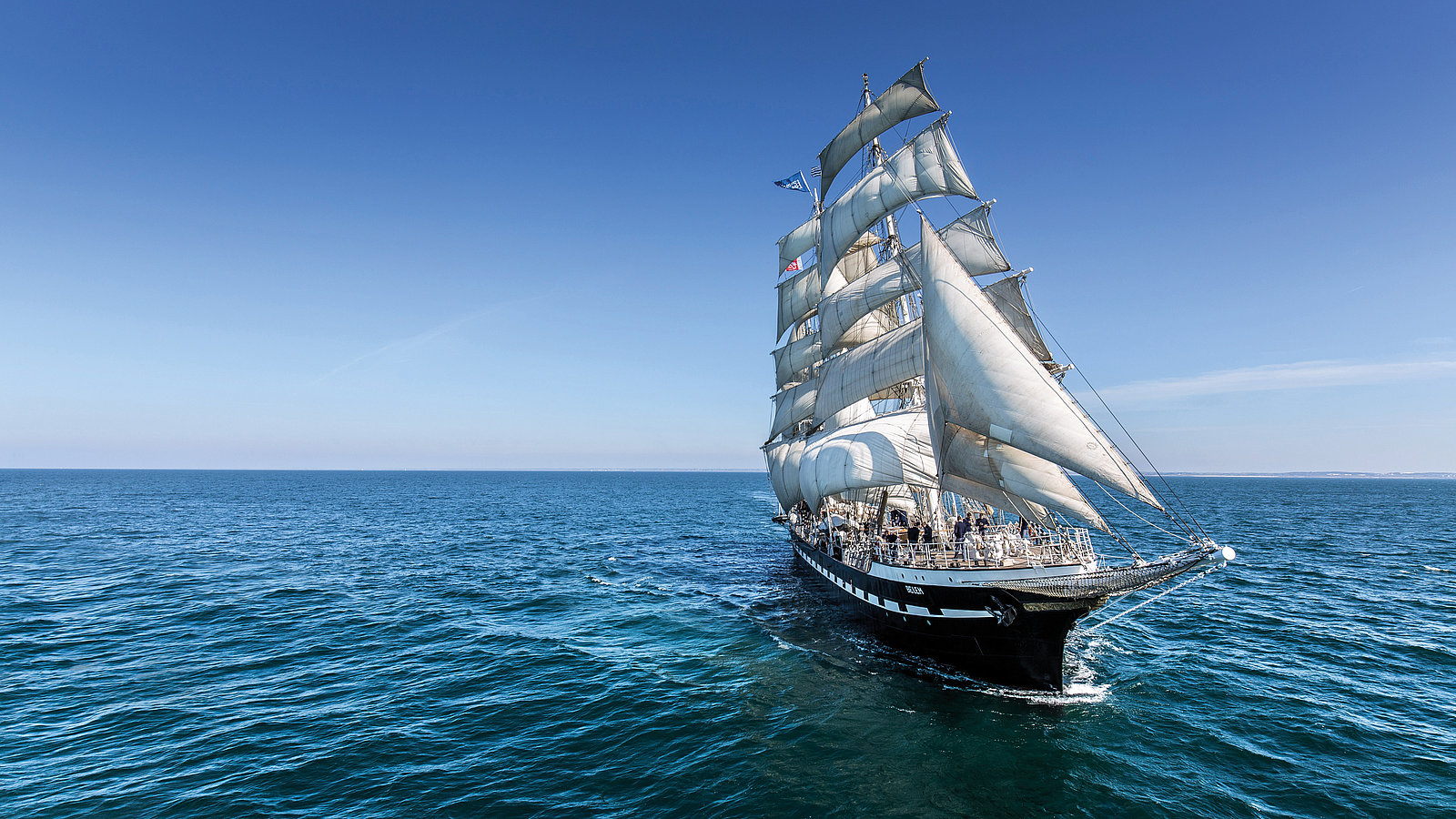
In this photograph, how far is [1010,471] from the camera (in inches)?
932

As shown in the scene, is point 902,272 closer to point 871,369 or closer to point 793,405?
point 871,369

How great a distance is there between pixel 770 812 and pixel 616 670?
10.3 meters

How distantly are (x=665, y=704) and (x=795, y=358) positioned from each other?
40563mm

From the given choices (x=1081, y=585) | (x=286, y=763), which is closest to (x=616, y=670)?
(x=286, y=763)

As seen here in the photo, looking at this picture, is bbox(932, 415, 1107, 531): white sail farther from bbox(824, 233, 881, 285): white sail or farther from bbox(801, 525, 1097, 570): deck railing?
bbox(824, 233, 881, 285): white sail

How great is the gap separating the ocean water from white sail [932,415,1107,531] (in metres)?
6.28

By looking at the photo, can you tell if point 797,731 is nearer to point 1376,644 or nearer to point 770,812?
point 770,812

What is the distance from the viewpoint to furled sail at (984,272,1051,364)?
30594mm

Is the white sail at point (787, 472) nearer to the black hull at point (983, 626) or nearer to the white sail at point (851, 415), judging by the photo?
the white sail at point (851, 415)

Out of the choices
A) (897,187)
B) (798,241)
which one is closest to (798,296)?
(798,241)

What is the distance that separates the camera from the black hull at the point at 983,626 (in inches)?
803

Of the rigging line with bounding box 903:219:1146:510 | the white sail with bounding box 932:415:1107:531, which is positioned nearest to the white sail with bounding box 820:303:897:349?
the white sail with bounding box 932:415:1107:531

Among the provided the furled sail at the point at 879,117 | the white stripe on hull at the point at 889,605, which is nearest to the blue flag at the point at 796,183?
the furled sail at the point at 879,117

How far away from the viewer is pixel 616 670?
75.2 ft
